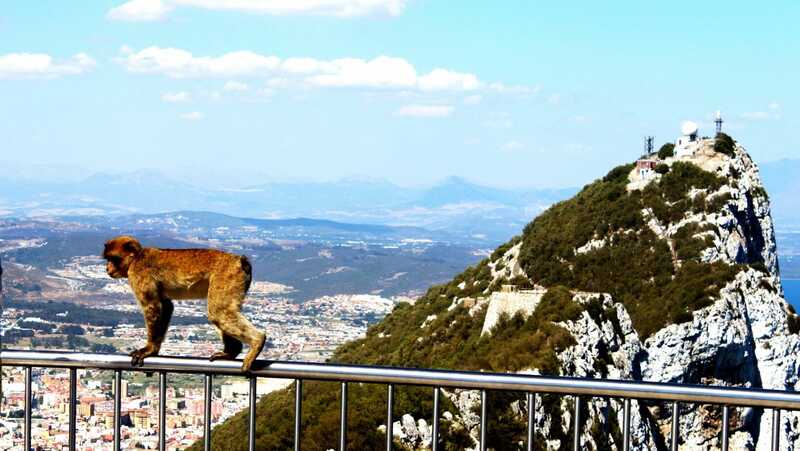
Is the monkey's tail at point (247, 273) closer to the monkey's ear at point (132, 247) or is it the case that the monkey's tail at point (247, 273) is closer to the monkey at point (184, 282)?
the monkey at point (184, 282)

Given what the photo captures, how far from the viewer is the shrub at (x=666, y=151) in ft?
161

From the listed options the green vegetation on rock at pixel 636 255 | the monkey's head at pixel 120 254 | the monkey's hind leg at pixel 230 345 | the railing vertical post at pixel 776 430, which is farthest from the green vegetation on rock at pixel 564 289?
the railing vertical post at pixel 776 430

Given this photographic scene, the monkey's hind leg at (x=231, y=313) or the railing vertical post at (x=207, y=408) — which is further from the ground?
the monkey's hind leg at (x=231, y=313)

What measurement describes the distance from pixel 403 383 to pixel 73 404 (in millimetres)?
1455

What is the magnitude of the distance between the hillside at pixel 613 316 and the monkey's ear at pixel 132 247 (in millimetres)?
4889

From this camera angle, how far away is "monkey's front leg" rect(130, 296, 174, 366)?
4.01 m

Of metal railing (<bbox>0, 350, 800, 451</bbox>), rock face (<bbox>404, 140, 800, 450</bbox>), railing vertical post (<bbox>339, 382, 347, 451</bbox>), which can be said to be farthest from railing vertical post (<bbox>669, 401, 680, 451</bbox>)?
rock face (<bbox>404, 140, 800, 450</bbox>)

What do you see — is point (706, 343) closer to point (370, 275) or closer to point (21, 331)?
point (21, 331)

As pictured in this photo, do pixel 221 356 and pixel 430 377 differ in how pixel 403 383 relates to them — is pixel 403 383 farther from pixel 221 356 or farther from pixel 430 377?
pixel 221 356

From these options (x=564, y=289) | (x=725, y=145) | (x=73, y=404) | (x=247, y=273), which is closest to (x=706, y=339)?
(x=564, y=289)

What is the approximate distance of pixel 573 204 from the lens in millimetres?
50656

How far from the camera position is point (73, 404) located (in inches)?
163

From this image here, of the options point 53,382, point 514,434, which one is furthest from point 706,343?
point 53,382

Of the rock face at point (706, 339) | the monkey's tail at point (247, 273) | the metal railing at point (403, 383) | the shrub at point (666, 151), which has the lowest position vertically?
the rock face at point (706, 339)
